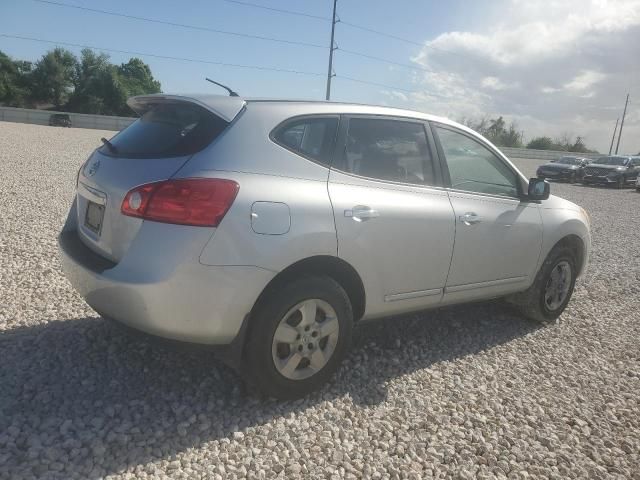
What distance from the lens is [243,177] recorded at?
2.77 meters

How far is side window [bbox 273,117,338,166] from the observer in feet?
10.0

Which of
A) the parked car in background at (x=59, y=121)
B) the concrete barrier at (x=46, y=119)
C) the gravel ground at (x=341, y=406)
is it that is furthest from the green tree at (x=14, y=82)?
the gravel ground at (x=341, y=406)

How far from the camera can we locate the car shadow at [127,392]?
2576mm

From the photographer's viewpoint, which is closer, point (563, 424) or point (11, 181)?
point (563, 424)

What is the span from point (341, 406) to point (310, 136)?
1.64 m

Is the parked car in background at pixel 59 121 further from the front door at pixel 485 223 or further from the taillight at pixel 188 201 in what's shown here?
the taillight at pixel 188 201

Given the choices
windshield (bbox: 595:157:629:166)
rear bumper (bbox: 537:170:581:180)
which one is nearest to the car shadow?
rear bumper (bbox: 537:170:581:180)

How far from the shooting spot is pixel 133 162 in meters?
2.94

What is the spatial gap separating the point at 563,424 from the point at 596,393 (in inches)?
24.8

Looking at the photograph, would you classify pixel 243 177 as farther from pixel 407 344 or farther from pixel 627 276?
pixel 627 276

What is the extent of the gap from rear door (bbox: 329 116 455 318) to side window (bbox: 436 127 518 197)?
0.64 feet

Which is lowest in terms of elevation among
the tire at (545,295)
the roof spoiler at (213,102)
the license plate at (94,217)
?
the tire at (545,295)

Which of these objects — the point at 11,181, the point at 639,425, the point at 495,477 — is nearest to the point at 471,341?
the point at 639,425

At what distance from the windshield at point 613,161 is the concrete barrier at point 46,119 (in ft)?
126
